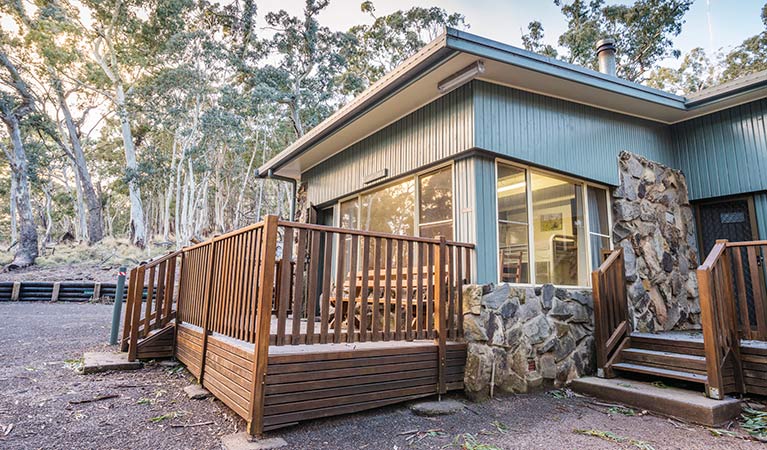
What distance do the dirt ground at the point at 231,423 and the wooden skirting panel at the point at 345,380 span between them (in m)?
0.13

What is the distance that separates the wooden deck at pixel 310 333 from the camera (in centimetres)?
271

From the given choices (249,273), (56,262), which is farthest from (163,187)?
(249,273)

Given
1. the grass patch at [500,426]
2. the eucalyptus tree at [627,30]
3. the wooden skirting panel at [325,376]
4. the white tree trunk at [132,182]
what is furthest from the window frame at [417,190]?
the white tree trunk at [132,182]

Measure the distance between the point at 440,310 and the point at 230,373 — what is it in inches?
70.6

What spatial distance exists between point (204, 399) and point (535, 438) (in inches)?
104

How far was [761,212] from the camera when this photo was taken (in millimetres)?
5340

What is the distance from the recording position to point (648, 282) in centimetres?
540

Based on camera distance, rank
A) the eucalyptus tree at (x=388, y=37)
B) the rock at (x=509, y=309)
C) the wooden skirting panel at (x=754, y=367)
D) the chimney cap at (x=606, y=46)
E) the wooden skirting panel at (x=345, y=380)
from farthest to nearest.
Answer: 1. the eucalyptus tree at (x=388, y=37)
2. the chimney cap at (x=606, y=46)
3. the rock at (x=509, y=309)
4. the wooden skirting panel at (x=754, y=367)
5. the wooden skirting panel at (x=345, y=380)

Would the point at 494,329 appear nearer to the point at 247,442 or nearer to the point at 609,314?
the point at 609,314

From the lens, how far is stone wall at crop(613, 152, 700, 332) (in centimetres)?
530

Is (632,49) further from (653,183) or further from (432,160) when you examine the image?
(432,160)

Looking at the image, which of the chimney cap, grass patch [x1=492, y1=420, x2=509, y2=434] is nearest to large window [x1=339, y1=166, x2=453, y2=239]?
grass patch [x1=492, y1=420, x2=509, y2=434]

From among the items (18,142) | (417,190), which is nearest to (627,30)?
(417,190)

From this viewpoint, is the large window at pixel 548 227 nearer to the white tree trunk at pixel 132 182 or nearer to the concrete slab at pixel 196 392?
the concrete slab at pixel 196 392
